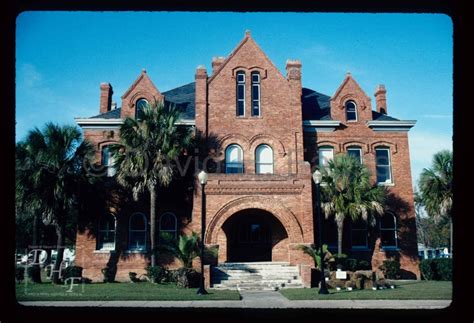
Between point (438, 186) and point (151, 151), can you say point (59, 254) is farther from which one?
point (438, 186)

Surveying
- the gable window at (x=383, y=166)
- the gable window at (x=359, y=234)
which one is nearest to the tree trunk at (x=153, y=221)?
the gable window at (x=359, y=234)

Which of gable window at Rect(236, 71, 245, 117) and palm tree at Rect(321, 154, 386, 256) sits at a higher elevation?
gable window at Rect(236, 71, 245, 117)

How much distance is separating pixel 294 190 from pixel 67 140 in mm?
10677

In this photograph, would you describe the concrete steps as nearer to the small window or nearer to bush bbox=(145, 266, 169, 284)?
bush bbox=(145, 266, 169, 284)

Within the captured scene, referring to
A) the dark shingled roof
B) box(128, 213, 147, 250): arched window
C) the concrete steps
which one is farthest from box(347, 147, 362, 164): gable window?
box(128, 213, 147, 250): arched window

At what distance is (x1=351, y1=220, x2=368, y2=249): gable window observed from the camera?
2222 cm

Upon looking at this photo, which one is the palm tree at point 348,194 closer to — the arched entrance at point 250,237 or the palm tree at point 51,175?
the arched entrance at point 250,237

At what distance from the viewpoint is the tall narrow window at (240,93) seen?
890 inches

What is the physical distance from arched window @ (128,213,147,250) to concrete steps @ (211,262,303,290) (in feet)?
18.1

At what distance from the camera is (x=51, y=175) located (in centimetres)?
1864

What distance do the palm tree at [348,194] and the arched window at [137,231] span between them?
9.18 meters

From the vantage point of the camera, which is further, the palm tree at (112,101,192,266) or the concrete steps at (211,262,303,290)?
the palm tree at (112,101,192,266)

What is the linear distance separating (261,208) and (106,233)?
837 cm
